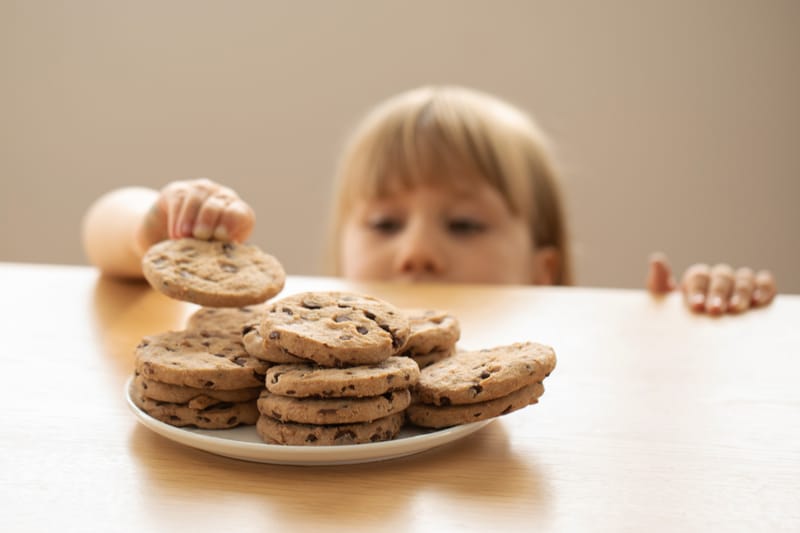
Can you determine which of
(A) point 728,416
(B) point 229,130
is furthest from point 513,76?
(A) point 728,416

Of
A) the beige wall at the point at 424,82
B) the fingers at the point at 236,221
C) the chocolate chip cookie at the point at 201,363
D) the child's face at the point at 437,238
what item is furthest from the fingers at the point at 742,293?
the beige wall at the point at 424,82

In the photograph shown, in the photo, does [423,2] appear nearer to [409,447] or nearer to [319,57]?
[319,57]

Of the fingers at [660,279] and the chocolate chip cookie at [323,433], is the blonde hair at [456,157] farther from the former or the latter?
the chocolate chip cookie at [323,433]

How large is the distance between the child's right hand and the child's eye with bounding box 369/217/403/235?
2.52 feet

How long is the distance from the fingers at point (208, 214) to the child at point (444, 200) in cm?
45

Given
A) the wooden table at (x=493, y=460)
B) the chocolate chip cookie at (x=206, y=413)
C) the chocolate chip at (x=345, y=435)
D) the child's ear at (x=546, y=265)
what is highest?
the chocolate chip at (x=345, y=435)

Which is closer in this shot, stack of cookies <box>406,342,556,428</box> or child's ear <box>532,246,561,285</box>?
stack of cookies <box>406,342,556,428</box>

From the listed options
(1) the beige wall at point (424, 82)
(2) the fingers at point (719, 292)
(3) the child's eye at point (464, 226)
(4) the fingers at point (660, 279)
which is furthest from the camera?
(1) the beige wall at point (424, 82)

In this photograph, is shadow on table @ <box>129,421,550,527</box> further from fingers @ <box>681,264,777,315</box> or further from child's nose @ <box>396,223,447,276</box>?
child's nose @ <box>396,223,447,276</box>

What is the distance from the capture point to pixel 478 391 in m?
0.60

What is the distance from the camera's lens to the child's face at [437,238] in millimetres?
1693

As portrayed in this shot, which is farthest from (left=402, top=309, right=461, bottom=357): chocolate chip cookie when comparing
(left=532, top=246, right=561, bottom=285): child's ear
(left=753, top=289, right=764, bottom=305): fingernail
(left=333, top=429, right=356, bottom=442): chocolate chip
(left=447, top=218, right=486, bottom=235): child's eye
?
(left=532, top=246, right=561, bottom=285): child's ear

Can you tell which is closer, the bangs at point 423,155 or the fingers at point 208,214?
the fingers at point 208,214

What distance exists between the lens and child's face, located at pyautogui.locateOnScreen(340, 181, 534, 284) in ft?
5.56
